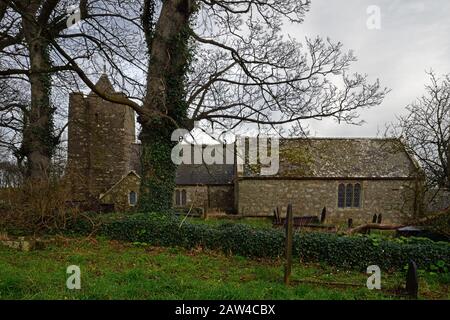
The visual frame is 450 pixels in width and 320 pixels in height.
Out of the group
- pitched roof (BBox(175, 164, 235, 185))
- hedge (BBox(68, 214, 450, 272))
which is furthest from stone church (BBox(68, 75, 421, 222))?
hedge (BBox(68, 214, 450, 272))

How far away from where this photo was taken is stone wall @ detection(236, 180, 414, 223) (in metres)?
27.0

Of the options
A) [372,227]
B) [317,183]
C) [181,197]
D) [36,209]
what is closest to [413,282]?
[372,227]

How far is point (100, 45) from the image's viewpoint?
10156 millimetres

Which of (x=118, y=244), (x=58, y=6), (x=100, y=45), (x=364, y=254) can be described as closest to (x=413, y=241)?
(x=364, y=254)

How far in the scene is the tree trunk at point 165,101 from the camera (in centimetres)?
1323

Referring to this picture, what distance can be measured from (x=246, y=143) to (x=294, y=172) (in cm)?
1097

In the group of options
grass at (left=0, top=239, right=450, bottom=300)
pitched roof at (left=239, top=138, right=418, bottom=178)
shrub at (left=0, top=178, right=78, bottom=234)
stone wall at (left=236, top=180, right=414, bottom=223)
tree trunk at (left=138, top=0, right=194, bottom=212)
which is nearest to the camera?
grass at (left=0, top=239, right=450, bottom=300)

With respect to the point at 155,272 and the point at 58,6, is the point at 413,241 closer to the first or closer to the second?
the point at 155,272

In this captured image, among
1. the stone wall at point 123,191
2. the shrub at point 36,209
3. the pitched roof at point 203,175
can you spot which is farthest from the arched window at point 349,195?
the shrub at point 36,209

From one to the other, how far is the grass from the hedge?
0.42 metres

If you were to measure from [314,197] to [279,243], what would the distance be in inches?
718

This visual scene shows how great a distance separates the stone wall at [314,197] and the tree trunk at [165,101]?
1428cm

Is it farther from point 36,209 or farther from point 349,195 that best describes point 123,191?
point 349,195

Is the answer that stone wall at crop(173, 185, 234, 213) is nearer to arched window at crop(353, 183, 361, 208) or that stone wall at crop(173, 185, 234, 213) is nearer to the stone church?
the stone church
